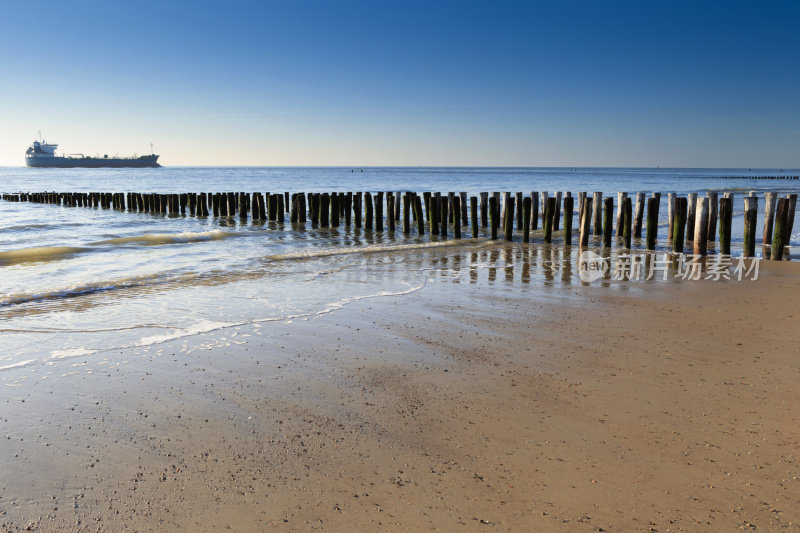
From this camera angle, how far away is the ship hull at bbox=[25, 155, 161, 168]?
14188cm

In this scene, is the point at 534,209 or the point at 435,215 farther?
the point at 534,209

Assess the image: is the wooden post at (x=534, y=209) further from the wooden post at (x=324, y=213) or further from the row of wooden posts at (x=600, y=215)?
the wooden post at (x=324, y=213)

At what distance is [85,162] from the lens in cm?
14212

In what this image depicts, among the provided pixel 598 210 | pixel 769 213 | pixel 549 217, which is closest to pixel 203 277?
pixel 549 217

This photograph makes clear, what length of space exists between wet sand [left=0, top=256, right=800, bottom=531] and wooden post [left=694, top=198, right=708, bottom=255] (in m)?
6.44

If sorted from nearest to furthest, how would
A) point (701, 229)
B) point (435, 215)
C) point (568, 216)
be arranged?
point (701, 229) < point (568, 216) < point (435, 215)

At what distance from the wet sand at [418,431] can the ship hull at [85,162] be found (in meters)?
158

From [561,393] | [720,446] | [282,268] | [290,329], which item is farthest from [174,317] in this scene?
[720,446]

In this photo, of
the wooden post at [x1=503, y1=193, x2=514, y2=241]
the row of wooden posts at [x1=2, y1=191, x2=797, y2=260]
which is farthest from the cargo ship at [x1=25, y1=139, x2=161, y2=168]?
the wooden post at [x1=503, y1=193, x2=514, y2=241]

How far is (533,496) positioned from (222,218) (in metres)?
24.0

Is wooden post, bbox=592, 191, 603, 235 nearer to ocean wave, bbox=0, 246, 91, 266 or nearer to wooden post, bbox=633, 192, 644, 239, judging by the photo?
wooden post, bbox=633, 192, 644, 239

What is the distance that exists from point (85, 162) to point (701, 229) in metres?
159

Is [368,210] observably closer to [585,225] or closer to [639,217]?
[585,225]

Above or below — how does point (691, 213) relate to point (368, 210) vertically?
above
